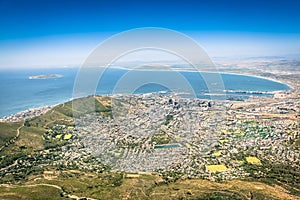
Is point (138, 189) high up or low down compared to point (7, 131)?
down

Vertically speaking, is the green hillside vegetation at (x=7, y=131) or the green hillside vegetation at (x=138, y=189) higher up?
the green hillside vegetation at (x=7, y=131)

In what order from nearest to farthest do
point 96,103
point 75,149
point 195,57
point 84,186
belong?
point 195,57 → point 84,186 → point 75,149 → point 96,103

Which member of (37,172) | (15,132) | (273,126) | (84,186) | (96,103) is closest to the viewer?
(84,186)

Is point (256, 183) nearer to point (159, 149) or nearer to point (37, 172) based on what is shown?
point (159, 149)

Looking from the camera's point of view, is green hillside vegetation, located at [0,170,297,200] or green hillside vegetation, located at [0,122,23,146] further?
green hillside vegetation, located at [0,122,23,146]

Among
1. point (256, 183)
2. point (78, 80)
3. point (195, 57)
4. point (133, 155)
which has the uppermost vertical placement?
point (195, 57)

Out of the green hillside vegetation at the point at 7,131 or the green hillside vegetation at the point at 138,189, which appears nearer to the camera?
the green hillside vegetation at the point at 138,189

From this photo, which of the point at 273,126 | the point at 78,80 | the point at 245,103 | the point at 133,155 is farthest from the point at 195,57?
the point at 245,103

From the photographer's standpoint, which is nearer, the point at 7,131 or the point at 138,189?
the point at 138,189

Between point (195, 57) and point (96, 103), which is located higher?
point (195, 57)

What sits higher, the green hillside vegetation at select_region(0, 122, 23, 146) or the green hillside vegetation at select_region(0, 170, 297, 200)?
the green hillside vegetation at select_region(0, 122, 23, 146)

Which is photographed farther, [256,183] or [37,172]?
[37,172]
